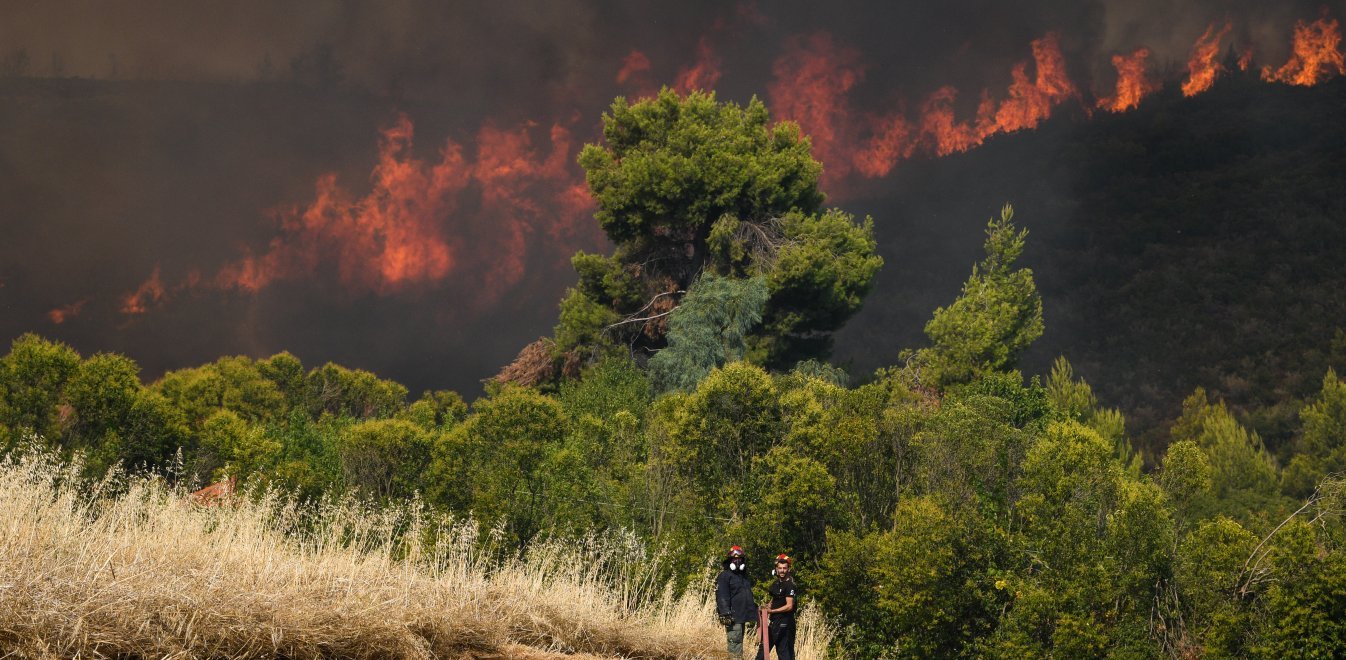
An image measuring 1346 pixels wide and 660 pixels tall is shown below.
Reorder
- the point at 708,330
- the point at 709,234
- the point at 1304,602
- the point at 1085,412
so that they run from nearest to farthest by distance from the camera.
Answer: the point at 1304,602 → the point at 708,330 → the point at 1085,412 → the point at 709,234

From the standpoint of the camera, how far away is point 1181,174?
101 metres

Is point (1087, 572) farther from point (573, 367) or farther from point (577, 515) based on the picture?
point (573, 367)

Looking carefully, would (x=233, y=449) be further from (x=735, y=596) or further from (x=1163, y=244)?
(x=1163, y=244)

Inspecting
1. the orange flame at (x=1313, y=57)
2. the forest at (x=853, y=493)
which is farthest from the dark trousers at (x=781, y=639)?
the orange flame at (x=1313, y=57)

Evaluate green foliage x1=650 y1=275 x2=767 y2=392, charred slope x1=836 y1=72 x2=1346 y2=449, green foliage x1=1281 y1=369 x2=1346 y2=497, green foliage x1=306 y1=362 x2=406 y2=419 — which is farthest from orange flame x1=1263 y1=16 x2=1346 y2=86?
green foliage x1=306 y1=362 x2=406 y2=419

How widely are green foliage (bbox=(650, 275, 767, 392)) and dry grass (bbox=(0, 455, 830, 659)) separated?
25814 mm

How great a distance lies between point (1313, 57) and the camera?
107m

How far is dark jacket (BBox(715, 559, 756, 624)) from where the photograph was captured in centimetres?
1338

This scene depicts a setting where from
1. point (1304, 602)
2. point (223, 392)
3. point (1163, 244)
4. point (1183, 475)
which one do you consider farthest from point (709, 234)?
point (1163, 244)

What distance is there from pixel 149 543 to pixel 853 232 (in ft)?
118

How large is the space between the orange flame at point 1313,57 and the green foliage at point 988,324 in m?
74.7

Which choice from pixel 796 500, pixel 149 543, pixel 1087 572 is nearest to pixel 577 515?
pixel 796 500

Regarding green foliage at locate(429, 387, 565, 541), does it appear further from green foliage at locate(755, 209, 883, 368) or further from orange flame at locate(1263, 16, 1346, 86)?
orange flame at locate(1263, 16, 1346, 86)

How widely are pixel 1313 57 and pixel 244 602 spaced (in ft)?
384
